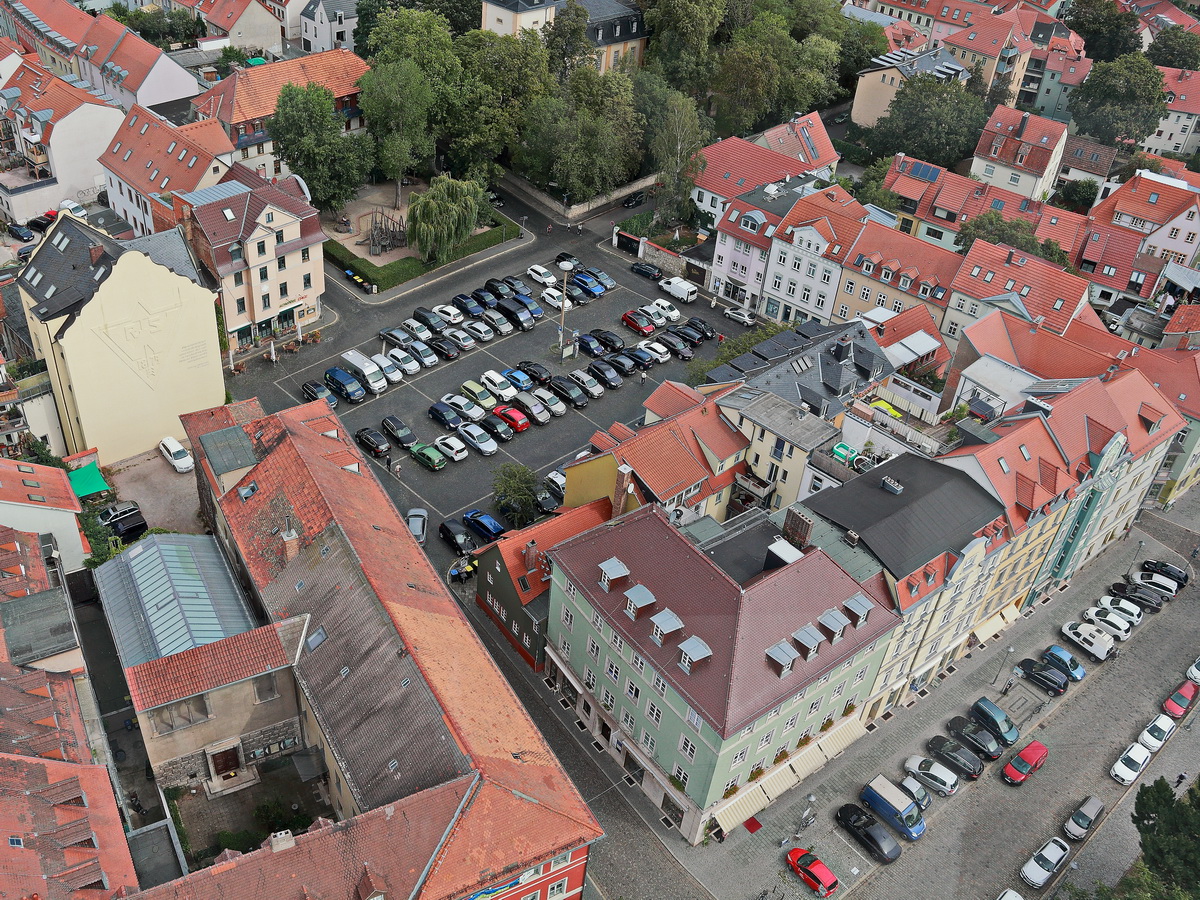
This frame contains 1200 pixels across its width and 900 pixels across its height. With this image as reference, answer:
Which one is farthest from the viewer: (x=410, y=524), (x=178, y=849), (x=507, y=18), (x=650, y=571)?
(x=507, y=18)

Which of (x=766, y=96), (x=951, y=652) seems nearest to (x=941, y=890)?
(x=951, y=652)

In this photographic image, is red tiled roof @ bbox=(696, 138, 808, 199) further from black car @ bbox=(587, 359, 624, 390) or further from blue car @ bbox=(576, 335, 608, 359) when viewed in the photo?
black car @ bbox=(587, 359, 624, 390)

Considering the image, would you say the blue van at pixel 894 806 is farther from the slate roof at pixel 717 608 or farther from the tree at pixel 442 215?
the tree at pixel 442 215

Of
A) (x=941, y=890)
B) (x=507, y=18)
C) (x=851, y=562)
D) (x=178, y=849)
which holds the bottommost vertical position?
(x=941, y=890)

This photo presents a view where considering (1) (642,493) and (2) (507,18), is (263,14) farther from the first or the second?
(1) (642,493)

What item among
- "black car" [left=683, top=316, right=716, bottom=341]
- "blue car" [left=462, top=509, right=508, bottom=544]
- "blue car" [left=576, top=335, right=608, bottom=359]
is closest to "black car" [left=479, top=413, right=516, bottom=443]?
"blue car" [left=462, top=509, right=508, bottom=544]

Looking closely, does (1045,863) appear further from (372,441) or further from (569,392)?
(372,441)

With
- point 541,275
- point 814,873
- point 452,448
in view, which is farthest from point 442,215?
point 814,873
